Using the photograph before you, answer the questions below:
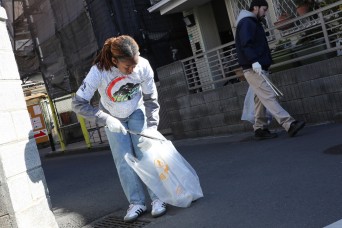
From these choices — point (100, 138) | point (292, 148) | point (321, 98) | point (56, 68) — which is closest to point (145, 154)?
point (292, 148)

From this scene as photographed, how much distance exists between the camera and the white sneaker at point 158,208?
4.04 m

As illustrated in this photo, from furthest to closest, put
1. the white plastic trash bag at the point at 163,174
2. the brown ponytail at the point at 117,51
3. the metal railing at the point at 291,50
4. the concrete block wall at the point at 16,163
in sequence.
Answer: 1. the metal railing at the point at 291,50
2. the white plastic trash bag at the point at 163,174
3. the brown ponytail at the point at 117,51
4. the concrete block wall at the point at 16,163

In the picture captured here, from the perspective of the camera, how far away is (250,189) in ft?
14.1

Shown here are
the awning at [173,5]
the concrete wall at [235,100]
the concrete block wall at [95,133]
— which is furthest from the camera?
the concrete block wall at [95,133]

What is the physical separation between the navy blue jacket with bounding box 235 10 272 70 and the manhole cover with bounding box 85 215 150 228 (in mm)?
2997

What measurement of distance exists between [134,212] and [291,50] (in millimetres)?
4451

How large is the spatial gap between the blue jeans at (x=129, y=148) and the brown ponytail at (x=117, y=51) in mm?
527

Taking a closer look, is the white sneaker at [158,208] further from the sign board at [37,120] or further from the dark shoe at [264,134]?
the sign board at [37,120]

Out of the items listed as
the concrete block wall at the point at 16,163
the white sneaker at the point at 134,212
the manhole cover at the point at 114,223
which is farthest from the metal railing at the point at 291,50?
the concrete block wall at the point at 16,163

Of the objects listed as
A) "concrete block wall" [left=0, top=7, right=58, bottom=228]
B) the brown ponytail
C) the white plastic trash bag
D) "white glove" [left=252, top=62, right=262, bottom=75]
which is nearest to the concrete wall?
"white glove" [left=252, top=62, right=262, bottom=75]

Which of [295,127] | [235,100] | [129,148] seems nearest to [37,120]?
[235,100]

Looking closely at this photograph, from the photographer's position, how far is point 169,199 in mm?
4023

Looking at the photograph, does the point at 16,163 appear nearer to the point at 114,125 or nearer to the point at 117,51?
the point at 114,125

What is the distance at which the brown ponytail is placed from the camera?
3799 mm
